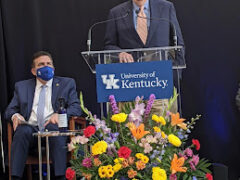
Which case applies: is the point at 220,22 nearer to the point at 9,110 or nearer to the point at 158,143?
the point at 9,110

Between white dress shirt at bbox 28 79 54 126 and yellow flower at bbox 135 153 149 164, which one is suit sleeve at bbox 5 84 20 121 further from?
yellow flower at bbox 135 153 149 164

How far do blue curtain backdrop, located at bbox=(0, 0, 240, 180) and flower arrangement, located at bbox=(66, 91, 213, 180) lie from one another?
2.13 metres

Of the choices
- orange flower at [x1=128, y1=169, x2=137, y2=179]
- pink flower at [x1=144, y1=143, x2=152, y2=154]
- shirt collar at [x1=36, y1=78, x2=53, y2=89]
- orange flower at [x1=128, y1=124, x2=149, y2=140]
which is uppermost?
shirt collar at [x1=36, y1=78, x2=53, y2=89]

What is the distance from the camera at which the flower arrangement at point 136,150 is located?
1904mm

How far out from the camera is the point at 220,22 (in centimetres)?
418

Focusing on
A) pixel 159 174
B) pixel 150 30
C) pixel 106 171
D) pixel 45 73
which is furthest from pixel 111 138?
pixel 45 73

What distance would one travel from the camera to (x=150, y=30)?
10.8ft

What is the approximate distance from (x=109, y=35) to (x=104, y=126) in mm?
1590

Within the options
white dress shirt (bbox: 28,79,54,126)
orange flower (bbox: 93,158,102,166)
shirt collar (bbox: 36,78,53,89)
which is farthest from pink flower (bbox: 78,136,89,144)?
shirt collar (bbox: 36,78,53,89)

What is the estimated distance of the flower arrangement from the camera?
1.90 m

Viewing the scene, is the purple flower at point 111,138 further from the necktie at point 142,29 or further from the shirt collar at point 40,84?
the shirt collar at point 40,84

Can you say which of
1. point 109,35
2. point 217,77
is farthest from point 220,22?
point 109,35

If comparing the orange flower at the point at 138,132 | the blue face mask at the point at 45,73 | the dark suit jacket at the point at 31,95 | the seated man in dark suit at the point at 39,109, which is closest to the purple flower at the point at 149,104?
the orange flower at the point at 138,132

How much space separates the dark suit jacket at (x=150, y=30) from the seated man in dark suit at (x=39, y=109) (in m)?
0.56
